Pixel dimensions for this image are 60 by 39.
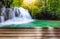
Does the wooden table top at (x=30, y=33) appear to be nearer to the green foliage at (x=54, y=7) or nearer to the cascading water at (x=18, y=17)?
the cascading water at (x=18, y=17)

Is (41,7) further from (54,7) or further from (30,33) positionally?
(30,33)

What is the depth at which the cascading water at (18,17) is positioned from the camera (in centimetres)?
211

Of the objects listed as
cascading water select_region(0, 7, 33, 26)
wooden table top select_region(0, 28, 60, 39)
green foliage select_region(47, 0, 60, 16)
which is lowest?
wooden table top select_region(0, 28, 60, 39)

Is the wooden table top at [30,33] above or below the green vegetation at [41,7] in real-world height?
below

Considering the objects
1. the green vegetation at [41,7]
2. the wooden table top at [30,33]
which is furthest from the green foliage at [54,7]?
the wooden table top at [30,33]

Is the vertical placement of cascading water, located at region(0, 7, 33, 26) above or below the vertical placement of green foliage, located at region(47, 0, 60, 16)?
below

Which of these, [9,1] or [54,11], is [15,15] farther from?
[54,11]

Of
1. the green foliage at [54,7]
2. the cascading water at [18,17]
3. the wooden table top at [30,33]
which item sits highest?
the green foliage at [54,7]

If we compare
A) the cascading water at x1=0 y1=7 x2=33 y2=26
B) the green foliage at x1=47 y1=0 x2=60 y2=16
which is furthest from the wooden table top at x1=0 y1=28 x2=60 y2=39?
the green foliage at x1=47 y1=0 x2=60 y2=16

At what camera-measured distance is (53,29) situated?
211 cm

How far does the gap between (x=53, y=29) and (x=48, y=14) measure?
0.66 feet

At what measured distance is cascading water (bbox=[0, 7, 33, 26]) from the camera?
2.11 m

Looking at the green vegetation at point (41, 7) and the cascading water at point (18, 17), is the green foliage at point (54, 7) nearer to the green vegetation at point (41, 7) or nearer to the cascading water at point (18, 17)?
the green vegetation at point (41, 7)

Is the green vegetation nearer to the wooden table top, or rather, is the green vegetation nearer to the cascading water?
the cascading water
